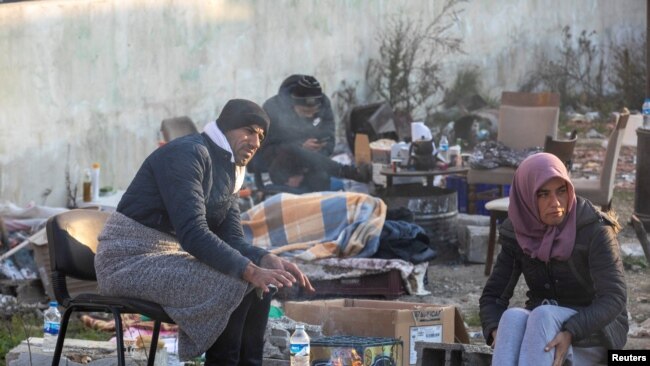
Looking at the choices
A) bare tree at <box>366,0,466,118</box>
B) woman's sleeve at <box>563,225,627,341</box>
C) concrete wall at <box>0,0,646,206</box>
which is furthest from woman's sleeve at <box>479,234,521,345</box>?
bare tree at <box>366,0,466,118</box>

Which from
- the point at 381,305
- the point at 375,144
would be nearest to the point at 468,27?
the point at 375,144

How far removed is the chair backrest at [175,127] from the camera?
9.95 meters

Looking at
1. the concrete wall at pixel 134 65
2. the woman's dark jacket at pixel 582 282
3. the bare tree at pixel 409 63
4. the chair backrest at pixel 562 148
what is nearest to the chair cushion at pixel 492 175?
the chair backrest at pixel 562 148

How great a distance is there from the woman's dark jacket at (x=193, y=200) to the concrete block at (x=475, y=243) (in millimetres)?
4237

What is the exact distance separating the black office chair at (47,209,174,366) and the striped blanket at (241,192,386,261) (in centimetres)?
300

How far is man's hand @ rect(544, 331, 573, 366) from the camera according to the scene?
4.56m

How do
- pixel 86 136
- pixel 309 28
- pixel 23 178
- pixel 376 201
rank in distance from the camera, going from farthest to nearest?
pixel 309 28 < pixel 86 136 < pixel 23 178 < pixel 376 201

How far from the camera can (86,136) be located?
10.3 m

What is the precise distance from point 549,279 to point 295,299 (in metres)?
3.26

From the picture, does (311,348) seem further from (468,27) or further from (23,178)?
(468,27)

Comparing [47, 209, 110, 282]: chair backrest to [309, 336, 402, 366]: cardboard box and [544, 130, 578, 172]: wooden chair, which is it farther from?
[544, 130, 578, 172]: wooden chair

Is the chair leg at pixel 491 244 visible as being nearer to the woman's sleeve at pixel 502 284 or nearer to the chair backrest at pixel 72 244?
the woman's sleeve at pixel 502 284

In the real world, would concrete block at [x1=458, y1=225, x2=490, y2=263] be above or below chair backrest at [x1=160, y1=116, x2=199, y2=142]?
below

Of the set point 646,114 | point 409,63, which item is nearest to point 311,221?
point 646,114
